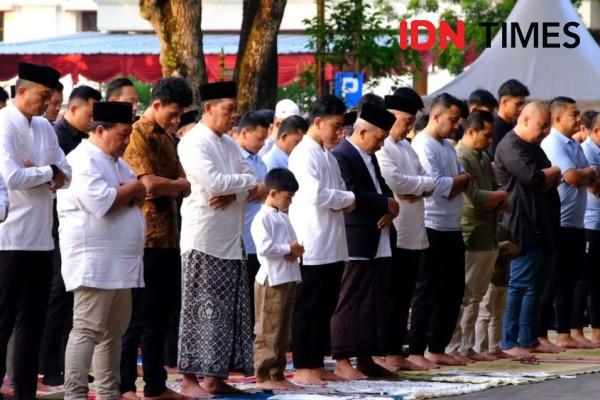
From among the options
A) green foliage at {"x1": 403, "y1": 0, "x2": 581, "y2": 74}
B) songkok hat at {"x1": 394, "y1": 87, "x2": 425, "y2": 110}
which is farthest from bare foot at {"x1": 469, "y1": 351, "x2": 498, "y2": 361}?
green foliage at {"x1": 403, "y1": 0, "x2": 581, "y2": 74}

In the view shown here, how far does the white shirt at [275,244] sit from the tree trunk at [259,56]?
409 inches

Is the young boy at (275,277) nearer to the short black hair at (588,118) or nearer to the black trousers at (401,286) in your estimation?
the black trousers at (401,286)

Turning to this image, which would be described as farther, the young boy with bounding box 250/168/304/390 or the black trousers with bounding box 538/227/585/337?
the black trousers with bounding box 538/227/585/337

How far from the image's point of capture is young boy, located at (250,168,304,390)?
13.0 metres

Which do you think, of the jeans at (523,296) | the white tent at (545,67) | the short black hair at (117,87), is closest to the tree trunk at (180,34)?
the white tent at (545,67)

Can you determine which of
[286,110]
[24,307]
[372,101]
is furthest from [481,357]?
[24,307]

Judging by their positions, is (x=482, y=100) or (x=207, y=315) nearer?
(x=207, y=315)

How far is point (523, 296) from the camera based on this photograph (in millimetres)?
16359

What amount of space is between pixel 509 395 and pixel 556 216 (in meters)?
3.82

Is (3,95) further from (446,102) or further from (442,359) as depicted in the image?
(442,359)

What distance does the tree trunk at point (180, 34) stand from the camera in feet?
74.9

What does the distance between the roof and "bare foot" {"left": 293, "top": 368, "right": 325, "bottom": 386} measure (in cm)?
2658

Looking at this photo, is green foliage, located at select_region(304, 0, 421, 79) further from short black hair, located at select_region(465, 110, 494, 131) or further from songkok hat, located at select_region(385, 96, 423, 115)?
songkok hat, located at select_region(385, 96, 423, 115)

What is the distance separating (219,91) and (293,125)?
271 centimetres
